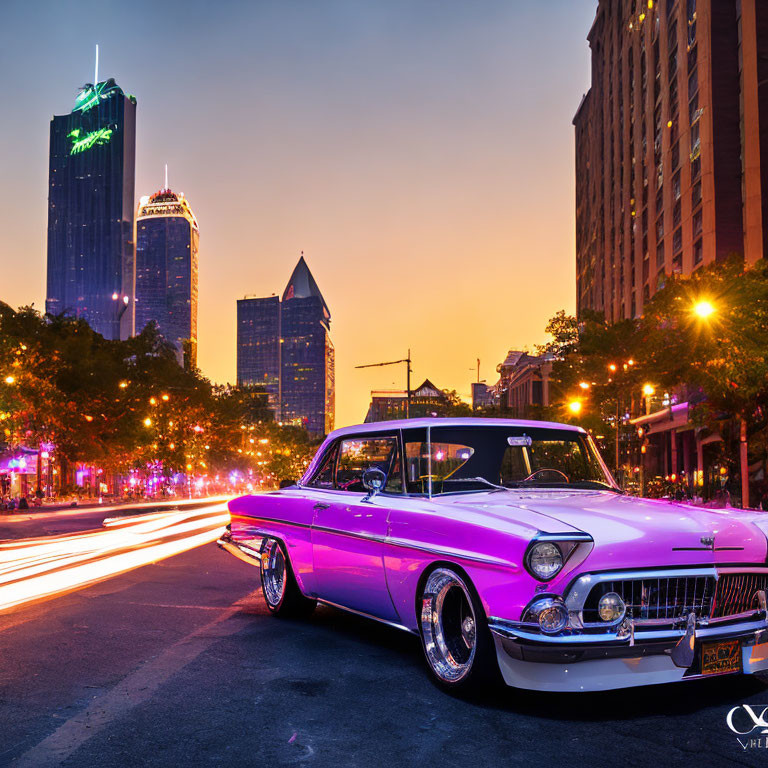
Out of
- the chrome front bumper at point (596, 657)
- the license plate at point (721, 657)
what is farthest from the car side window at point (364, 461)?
the license plate at point (721, 657)

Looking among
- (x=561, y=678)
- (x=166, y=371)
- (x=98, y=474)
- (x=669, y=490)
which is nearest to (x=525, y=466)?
(x=561, y=678)

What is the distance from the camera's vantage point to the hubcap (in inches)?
301

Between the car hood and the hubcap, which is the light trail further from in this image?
the car hood

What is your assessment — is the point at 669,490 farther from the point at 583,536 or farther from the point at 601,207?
the point at 601,207

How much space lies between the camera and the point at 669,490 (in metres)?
37.6

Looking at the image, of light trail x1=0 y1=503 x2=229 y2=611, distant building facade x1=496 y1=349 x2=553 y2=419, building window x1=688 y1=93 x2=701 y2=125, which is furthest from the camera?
distant building facade x1=496 y1=349 x2=553 y2=419

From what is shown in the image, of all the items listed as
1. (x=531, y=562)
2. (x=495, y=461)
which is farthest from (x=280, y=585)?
(x=531, y=562)

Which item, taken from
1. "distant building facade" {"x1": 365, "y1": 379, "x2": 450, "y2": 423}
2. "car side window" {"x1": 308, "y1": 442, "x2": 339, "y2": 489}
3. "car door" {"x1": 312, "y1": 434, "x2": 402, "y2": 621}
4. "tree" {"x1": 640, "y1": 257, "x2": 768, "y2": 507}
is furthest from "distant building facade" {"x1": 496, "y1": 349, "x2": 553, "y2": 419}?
"car door" {"x1": 312, "y1": 434, "x2": 402, "y2": 621}

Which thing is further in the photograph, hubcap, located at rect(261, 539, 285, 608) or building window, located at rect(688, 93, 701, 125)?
building window, located at rect(688, 93, 701, 125)

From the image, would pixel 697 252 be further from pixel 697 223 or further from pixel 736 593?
pixel 736 593

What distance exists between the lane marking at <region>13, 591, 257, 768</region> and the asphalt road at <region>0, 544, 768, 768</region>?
14 mm

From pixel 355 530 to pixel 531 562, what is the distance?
206 cm

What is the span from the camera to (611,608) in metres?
4.31

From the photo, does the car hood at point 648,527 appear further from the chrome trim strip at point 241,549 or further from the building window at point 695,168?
the building window at point 695,168
